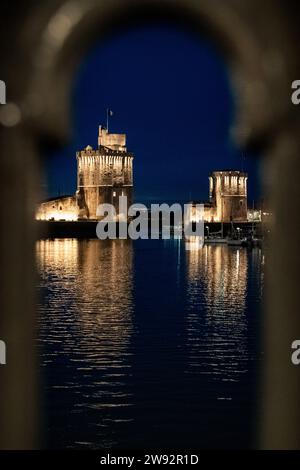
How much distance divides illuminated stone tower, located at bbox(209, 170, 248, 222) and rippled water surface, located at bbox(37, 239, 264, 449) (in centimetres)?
6590

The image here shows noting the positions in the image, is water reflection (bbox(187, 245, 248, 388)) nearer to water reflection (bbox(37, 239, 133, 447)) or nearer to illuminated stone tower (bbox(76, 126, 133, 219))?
water reflection (bbox(37, 239, 133, 447))

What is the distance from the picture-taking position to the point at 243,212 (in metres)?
95.9

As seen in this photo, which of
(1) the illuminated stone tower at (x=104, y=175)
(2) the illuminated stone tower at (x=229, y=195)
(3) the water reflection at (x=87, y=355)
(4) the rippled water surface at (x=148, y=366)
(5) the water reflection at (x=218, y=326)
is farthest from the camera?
(2) the illuminated stone tower at (x=229, y=195)

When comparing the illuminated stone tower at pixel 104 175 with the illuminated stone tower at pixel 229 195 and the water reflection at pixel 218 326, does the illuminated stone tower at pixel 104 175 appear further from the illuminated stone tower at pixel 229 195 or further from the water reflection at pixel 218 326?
the water reflection at pixel 218 326

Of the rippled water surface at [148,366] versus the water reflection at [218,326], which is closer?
the rippled water surface at [148,366]

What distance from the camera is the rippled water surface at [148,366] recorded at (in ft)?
32.3

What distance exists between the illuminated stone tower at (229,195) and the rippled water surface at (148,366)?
65.9m

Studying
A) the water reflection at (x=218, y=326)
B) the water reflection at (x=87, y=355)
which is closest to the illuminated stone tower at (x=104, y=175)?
the water reflection at (x=218, y=326)

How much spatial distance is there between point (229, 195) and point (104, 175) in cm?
2081

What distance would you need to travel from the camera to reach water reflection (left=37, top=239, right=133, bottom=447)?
10.2 m

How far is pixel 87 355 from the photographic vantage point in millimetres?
→ 14578

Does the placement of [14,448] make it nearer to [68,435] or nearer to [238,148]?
[238,148]

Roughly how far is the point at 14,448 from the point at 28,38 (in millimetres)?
881

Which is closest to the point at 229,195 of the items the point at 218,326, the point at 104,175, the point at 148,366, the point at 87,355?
the point at 104,175
